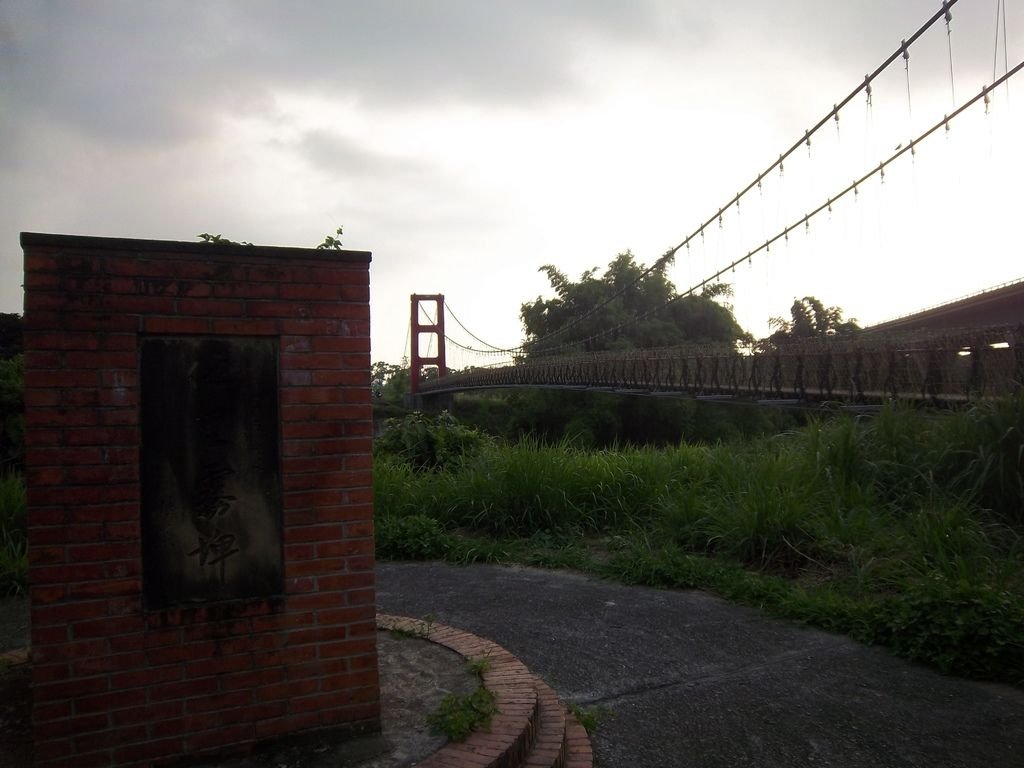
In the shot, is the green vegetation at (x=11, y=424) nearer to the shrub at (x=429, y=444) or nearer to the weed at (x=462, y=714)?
the shrub at (x=429, y=444)

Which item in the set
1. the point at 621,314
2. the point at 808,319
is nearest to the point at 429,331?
the point at 621,314

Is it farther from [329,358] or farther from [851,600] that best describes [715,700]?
[329,358]

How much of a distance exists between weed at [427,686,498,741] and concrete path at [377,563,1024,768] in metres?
0.47

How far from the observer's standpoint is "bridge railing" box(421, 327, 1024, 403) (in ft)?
22.8

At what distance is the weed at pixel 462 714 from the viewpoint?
253 centimetres

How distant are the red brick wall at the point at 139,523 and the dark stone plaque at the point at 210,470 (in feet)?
0.13

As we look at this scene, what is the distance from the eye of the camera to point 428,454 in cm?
873

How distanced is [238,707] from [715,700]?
5.98 ft

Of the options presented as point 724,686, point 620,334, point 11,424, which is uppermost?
point 620,334

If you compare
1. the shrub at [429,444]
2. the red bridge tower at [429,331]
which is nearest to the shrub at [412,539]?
the shrub at [429,444]

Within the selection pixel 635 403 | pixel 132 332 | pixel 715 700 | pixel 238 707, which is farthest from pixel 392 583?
pixel 635 403

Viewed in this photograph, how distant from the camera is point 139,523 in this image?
2318 mm

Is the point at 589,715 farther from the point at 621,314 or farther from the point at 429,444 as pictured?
the point at 621,314

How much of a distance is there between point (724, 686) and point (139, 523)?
2.33 meters
